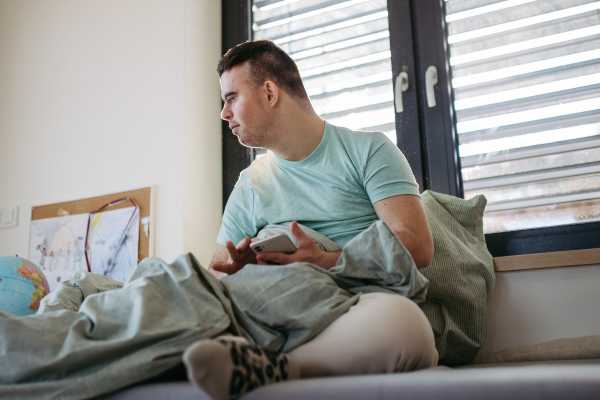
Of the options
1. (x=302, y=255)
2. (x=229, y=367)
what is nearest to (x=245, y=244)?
(x=302, y=255)

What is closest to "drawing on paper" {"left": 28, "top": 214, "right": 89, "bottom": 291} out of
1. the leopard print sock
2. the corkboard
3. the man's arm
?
the corkboard

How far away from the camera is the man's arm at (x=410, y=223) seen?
1.12 meters

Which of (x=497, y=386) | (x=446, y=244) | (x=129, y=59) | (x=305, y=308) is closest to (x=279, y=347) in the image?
(x=305, y=308)

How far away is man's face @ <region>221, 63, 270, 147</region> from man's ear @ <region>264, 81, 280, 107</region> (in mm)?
15

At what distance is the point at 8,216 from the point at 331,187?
178 centimetres

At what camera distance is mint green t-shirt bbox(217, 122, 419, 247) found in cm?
126

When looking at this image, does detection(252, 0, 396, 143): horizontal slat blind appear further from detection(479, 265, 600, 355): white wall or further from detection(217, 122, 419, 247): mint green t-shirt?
detection(479, 265, 600, 355): white wall

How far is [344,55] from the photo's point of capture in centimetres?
210

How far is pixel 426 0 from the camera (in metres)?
1.98

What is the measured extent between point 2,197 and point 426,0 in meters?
2.11

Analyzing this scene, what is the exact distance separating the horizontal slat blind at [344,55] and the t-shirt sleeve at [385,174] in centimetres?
68

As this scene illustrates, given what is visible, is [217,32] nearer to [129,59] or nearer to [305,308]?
[129,59]

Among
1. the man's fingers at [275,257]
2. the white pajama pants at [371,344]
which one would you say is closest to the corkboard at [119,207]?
the man's fingers at [275,257]

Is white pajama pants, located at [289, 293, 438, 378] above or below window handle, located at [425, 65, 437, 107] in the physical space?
below
